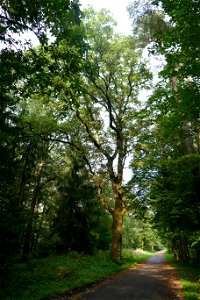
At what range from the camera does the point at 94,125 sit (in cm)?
2444

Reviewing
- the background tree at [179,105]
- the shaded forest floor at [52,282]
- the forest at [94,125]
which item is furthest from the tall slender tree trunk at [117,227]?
the shaded forest floor at [52,282]

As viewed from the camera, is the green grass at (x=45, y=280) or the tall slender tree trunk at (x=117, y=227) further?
the tall slender tree trunk at (x=117, y=227)

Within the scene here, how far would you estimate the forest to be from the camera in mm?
7359

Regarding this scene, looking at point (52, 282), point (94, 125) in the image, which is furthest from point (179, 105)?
point (94, 125)

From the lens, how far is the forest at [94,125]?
736cm

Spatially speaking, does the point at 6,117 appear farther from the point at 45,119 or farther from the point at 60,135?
the point at 60,135

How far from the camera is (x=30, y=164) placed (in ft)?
68.3

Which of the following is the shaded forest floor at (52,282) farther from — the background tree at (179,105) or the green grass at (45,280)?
the background tree at (179,105)

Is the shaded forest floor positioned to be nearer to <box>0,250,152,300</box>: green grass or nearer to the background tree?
<box>0,250,152,300</box>: green grass

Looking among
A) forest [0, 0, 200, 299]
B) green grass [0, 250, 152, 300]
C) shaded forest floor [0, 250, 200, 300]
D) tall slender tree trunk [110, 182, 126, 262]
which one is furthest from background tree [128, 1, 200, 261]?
green grass [0, 250, 152, 300]

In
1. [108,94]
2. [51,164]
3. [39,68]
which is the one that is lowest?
[39,68]

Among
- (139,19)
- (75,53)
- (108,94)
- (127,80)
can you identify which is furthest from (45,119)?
(75,53)

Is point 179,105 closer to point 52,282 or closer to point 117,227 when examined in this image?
point 52,282

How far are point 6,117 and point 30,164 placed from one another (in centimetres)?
667
